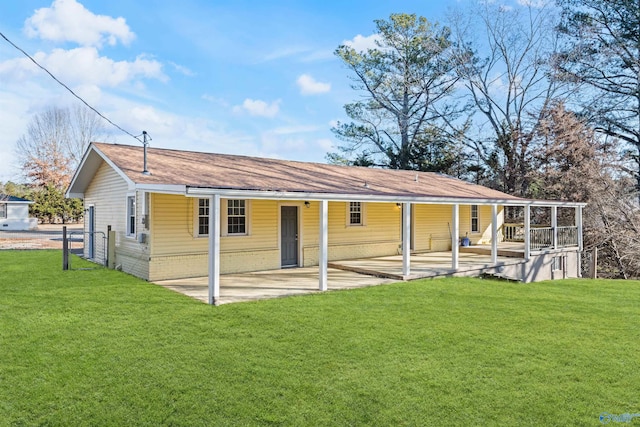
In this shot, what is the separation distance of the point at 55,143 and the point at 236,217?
37940 millimetres

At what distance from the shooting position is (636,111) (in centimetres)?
2283

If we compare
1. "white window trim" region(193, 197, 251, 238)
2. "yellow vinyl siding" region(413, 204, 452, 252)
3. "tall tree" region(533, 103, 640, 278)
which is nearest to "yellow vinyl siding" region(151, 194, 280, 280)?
"white window trim" region(193, 197, 251, 238)

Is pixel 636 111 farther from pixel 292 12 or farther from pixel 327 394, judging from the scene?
pixel 327 394

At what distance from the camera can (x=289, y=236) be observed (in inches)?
502

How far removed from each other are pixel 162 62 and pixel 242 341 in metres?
18.5

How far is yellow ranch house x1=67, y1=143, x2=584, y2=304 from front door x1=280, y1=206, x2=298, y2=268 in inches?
1.2

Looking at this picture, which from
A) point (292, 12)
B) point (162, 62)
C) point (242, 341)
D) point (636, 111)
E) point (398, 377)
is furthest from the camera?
point (636, 111)

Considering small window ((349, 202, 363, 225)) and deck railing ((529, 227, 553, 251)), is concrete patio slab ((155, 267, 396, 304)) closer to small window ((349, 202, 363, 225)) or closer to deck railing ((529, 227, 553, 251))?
small window ((349, 202, 363, 225))

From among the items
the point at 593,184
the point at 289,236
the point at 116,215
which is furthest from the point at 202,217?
the point at 593,184

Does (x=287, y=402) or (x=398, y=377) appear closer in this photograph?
(x=287, y=402)

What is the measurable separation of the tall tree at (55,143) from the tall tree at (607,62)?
41.0 meters

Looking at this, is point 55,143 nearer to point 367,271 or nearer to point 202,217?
point 202,217

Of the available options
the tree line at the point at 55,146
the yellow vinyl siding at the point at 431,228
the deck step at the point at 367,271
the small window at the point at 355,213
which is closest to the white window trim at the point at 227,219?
the deck step at the point at 367,271

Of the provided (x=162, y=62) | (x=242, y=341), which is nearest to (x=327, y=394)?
(x=242, y=341)
